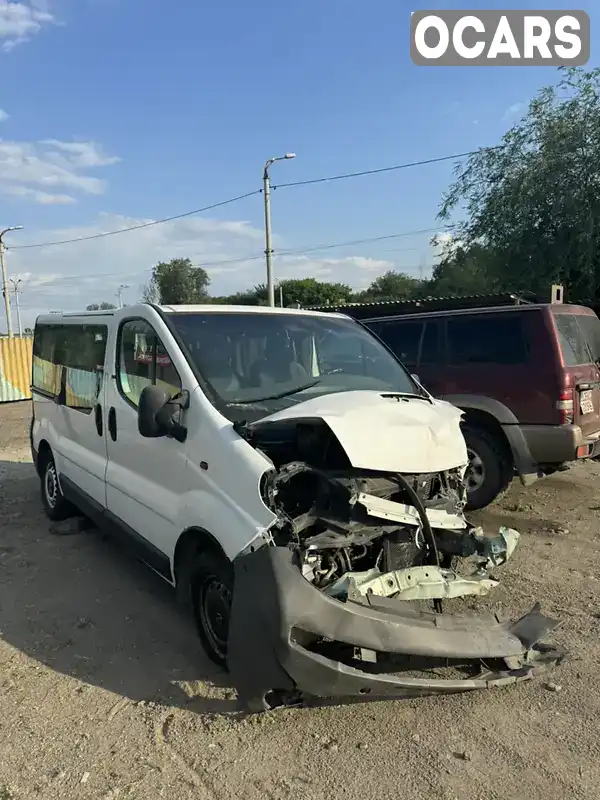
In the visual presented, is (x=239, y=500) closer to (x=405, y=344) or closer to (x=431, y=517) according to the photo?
(x=431, y=517)

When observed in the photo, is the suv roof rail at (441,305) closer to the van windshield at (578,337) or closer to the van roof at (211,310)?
the van windshield at (578,337)

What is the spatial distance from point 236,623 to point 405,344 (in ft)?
18.2

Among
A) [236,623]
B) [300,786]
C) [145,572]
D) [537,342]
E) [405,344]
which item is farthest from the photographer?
[405,344]

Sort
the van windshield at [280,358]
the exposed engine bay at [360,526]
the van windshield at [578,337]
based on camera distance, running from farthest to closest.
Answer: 1. the van windshield at [578,337]
2. the van windshield at [280,358]
3. the exposed engine bay at [360,526]

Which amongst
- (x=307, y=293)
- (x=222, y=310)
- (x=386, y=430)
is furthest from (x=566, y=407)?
(x=307, y=293)

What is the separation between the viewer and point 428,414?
3.81 m

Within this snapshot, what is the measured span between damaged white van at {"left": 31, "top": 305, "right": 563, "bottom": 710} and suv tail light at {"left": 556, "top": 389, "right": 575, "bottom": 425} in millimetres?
2276

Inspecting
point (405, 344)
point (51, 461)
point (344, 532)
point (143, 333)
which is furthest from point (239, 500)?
point (405, 344)

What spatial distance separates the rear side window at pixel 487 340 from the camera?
22.1 ft

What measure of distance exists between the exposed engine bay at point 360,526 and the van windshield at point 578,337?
344cm

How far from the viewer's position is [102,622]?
428 centimetres

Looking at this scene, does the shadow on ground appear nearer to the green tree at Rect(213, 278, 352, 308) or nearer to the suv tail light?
the suv tail light

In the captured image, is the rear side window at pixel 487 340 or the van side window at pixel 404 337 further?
the van side window at pixel 404 337

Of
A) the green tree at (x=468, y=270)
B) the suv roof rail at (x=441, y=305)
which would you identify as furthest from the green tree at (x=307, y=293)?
the suv roof rail at (x=441, y=305)
